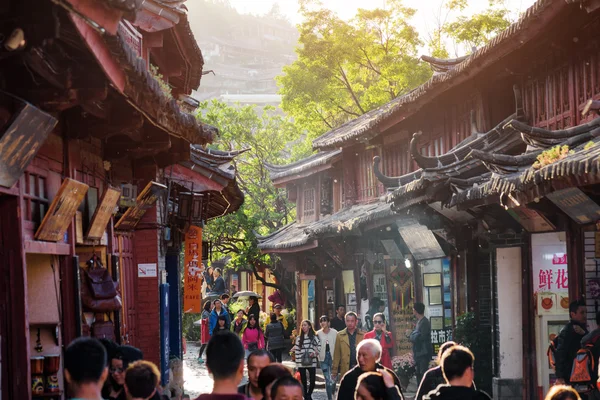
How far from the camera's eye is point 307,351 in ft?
60.3

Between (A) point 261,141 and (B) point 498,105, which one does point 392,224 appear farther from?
(A) point 261,141

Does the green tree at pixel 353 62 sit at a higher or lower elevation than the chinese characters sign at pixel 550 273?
higher

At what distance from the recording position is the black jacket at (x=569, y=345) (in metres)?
12.7

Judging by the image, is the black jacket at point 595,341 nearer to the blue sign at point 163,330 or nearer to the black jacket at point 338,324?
the blue sign at point 163,330

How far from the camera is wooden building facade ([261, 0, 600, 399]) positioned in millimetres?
13211

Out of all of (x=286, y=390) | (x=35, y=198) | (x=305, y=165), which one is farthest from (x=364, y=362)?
(x=305, y=165)

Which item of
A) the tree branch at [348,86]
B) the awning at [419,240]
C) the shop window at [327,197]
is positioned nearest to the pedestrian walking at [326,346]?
the awning at [419,240]

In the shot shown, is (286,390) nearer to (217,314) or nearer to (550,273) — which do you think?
(550,273)

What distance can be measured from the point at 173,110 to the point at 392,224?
1272cm

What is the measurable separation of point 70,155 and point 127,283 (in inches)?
213

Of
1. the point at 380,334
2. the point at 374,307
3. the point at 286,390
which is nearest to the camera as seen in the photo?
the point at 286,390

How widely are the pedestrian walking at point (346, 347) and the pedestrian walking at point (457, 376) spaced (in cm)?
959

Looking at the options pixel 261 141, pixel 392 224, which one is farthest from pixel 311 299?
pixel 392 224

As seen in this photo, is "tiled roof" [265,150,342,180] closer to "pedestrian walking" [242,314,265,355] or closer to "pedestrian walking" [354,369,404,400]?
"pedestrian walking" [242,314,265,355]
